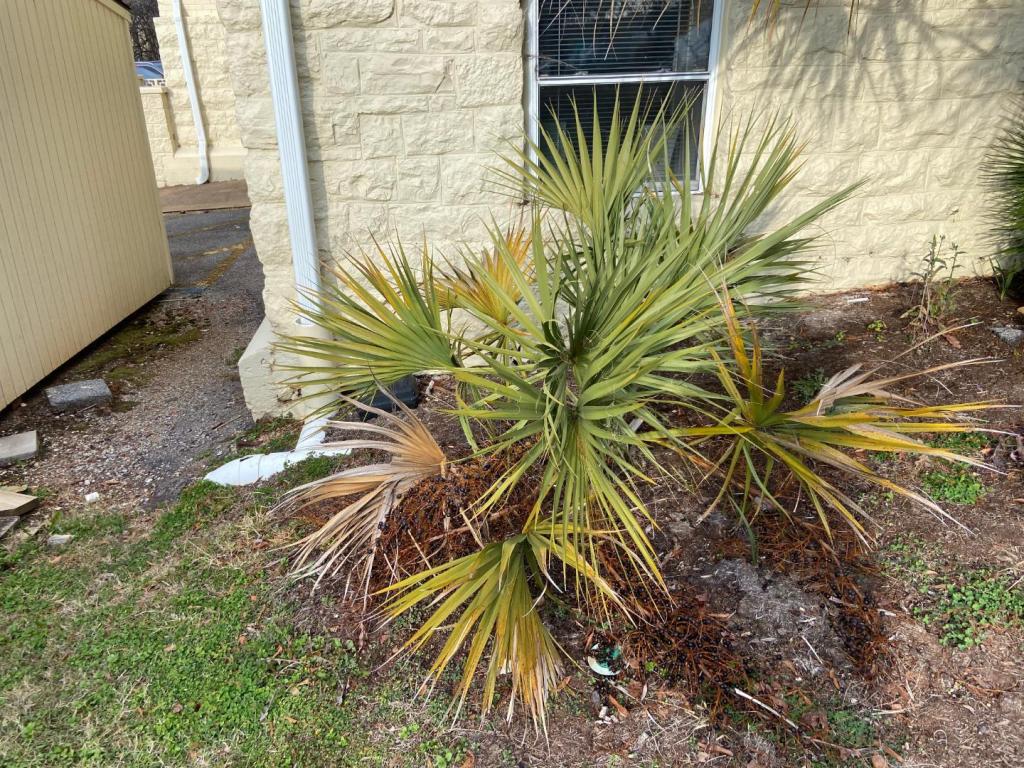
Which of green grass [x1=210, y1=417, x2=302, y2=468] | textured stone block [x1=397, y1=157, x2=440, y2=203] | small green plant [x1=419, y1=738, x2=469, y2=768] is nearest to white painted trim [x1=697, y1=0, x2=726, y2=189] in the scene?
textured stone block [x1=397, y1=157, x2=440, y2=203]

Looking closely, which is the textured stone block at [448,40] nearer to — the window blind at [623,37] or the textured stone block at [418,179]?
the window blind at [623,37]

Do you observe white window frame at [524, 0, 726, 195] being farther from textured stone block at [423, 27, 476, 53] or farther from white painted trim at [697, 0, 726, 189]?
textured stone block at [423, 27, 476, 53]

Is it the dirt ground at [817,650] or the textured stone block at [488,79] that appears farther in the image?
the textured stone block at [488,79]

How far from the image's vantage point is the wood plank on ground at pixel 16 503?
360 cm

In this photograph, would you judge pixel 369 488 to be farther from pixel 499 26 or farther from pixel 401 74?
pixel 499 26

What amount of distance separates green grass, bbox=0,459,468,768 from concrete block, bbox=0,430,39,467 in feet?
3.33

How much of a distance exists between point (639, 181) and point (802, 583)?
193 centimetres

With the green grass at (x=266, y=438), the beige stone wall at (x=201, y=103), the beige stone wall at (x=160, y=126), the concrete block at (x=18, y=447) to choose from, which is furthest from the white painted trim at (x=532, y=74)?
the beige stone wall at (x=160, y=126)

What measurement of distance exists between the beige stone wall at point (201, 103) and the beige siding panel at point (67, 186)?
20.9 feet

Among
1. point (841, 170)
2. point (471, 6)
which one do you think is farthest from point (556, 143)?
point (841, 170)

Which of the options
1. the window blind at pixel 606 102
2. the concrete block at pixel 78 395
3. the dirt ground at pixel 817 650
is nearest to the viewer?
the dirt ground at pixel 817 650

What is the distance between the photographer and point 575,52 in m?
4.39

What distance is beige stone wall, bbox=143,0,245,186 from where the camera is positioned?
12.4 meters

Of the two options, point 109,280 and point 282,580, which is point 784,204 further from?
point 109,280
